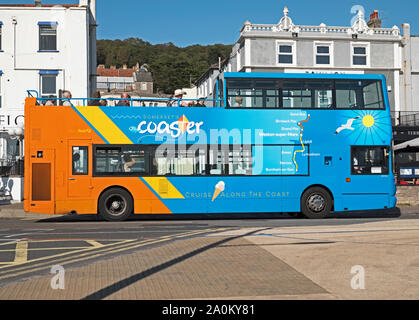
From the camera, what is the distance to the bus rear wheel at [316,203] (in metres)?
16.6

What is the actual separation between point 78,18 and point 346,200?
1938 cm

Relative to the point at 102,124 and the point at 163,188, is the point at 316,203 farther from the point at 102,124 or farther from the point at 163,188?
the point at 102,124

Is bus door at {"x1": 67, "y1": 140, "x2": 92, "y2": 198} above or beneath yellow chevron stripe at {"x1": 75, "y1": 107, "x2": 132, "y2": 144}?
beneath

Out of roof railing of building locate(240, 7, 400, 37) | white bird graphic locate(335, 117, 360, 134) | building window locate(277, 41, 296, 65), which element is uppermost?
roof railing of building locate(240, 7, 400, 37)

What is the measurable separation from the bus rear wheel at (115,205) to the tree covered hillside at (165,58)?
245ft

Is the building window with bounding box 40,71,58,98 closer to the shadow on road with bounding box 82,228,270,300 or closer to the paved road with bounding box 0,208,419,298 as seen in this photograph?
the paved road with bounding box 0,208,419,298

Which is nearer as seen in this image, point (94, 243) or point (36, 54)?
point (94, 243)

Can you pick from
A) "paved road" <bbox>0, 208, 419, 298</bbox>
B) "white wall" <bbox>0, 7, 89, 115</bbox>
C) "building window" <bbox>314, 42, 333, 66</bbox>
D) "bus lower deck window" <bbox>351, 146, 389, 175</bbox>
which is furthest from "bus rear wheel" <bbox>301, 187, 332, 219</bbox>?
"building window" <bbox>314, 42, 333, 66</bbox>

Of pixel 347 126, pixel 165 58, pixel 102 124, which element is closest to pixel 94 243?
pixel 102 124

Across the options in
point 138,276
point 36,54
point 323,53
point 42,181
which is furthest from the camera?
point 323,53

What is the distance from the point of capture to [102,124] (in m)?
16.0

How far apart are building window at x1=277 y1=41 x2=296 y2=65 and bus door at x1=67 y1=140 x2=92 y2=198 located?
2397cm

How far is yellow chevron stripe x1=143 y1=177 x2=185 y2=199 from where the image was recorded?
16.1 meters

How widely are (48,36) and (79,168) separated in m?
15.2
